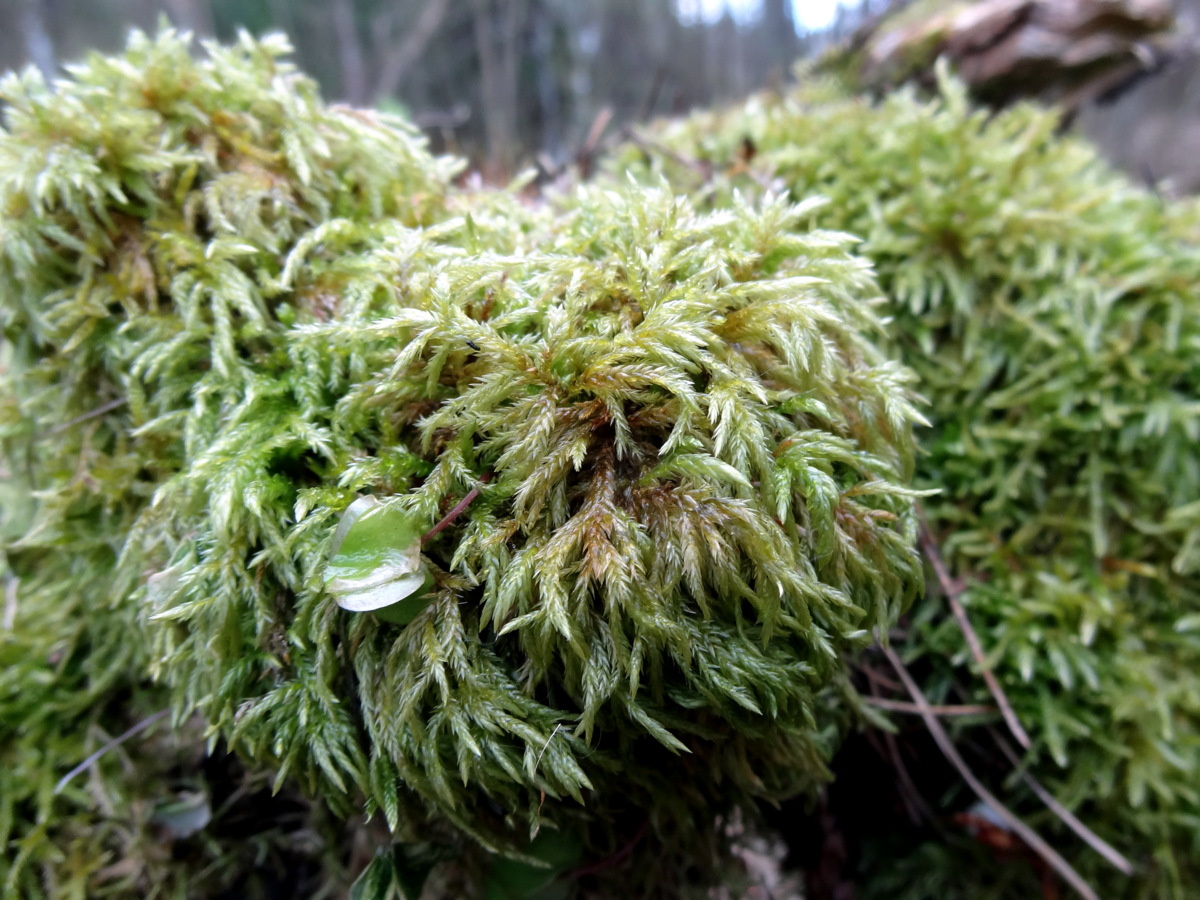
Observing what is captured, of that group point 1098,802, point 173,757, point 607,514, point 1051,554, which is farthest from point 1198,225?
point 173,757

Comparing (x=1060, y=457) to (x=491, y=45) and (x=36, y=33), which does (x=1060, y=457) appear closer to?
A: (x=491, y=45)

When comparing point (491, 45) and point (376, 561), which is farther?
point (491, 45)

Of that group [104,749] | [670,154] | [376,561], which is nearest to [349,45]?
[670,154]

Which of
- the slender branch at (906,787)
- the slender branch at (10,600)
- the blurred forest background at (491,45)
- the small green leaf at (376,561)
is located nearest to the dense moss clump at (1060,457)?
the slender branch at (906,787)

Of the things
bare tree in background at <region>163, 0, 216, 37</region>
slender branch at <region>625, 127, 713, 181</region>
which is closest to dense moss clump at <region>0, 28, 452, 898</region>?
slender branch at <region>625, 127, 713, 181</region>

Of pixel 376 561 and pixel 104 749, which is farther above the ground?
pixel 376 561

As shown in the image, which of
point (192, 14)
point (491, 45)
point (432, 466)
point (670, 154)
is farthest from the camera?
point (491, 45)

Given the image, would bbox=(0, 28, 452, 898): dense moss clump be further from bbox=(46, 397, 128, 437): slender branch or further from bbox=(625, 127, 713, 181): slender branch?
bbox=(625, 127, 713, 181): slender branch
